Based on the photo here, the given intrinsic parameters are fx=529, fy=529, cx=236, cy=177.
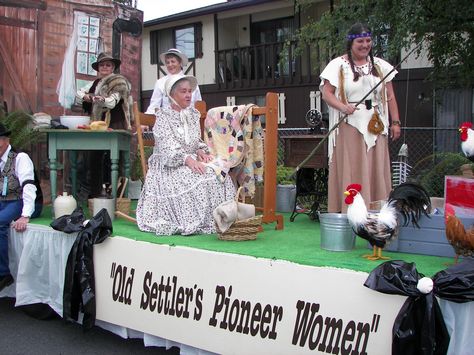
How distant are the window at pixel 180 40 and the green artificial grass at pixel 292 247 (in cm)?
1465

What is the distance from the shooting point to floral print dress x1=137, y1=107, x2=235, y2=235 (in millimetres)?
3992

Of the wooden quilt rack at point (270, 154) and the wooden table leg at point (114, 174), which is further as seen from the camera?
the wooden table leg at point (114, 174)

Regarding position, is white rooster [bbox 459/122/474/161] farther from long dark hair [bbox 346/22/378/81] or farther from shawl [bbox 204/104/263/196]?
shawl [bbox 204/104/263/196]

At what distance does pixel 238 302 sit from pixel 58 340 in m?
1.73

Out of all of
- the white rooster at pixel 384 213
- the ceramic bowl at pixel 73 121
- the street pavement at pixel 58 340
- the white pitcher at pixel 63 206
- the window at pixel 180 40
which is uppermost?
the window at pixel 180 40

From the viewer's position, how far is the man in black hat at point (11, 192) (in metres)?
4.39

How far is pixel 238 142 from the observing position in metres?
4.25

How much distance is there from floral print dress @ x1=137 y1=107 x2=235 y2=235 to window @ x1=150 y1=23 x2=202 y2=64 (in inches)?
571

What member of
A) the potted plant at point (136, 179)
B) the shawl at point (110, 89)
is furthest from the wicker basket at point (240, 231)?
the potted plant at point (136, 179)

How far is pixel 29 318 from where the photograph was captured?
14.8ft

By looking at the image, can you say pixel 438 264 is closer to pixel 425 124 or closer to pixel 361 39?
pixel 361 39

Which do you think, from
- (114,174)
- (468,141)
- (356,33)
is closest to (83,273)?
(114,174)

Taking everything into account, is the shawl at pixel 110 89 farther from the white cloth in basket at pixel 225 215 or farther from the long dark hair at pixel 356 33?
the long dark hair at pixel 356 33

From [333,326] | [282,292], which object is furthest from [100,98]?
[333,326]
